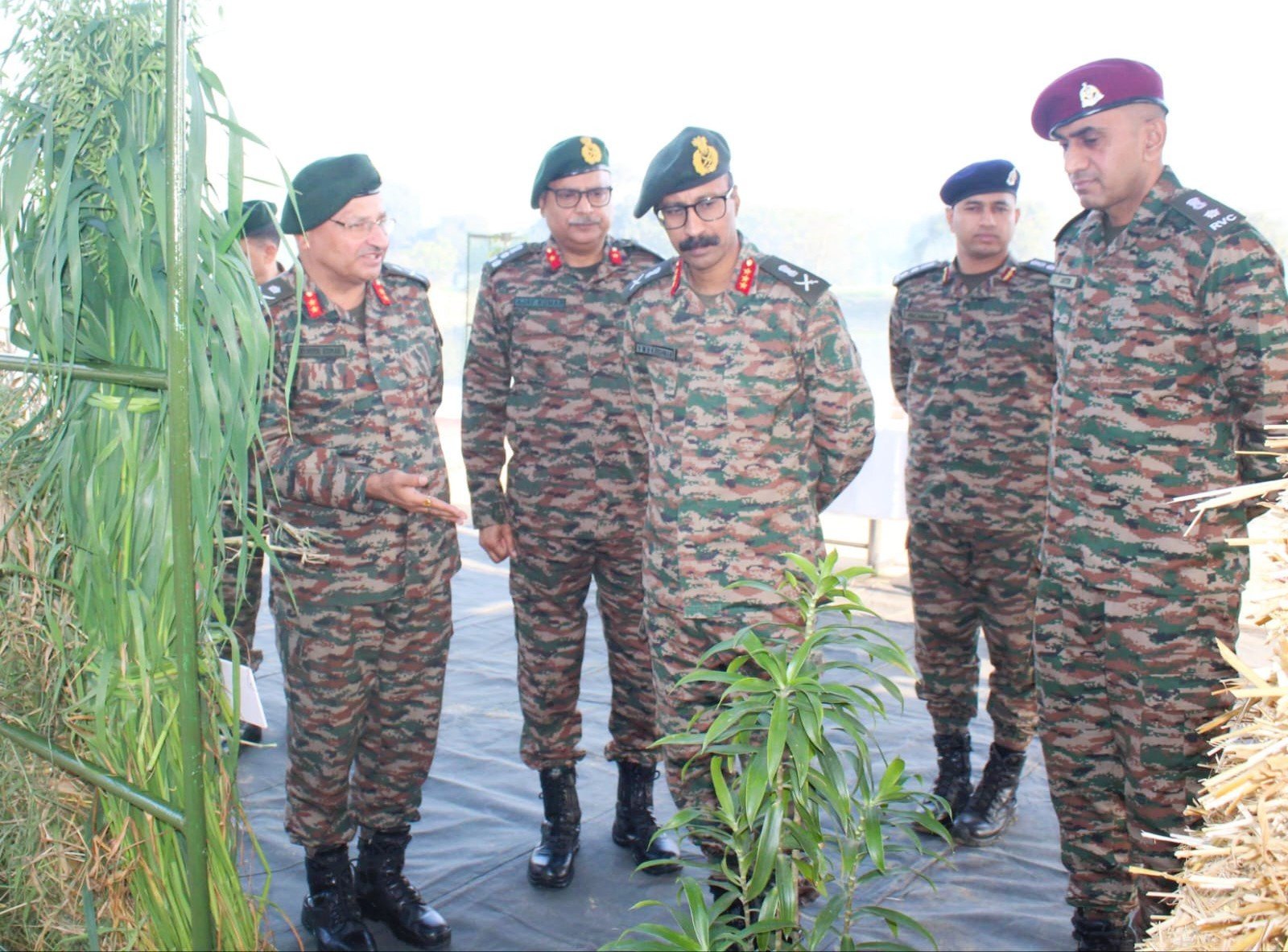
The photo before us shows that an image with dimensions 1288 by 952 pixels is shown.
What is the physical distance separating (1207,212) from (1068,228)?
479mm

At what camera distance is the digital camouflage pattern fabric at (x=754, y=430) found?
2377 millimetres

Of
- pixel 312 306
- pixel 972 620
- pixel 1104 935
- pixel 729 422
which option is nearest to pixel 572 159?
pixel 312 306

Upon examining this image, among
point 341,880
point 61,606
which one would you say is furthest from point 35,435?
point 341,880

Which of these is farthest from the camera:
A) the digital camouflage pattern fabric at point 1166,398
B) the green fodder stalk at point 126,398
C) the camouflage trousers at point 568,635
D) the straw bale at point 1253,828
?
the camouflage trousers at point 568,635

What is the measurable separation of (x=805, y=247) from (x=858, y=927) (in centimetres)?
1363

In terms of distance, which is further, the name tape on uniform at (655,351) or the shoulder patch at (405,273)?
the shoulder patch at (405,273)

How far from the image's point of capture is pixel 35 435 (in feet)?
5.17

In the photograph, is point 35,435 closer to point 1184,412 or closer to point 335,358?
point 335,358

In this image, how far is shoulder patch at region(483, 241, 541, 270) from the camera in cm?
297

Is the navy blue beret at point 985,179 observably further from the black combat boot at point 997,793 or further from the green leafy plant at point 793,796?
the green leafy plant at point 793,796

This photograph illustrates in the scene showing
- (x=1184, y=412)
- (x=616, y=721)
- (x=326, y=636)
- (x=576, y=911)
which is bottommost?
(x=576, y=911)

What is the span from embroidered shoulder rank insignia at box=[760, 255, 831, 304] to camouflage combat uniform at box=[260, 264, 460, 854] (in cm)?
84

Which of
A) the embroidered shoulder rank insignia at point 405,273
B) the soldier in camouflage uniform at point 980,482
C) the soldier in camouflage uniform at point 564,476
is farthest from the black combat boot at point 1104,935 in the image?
the embroidered shoulder rank insignia at point 405,273

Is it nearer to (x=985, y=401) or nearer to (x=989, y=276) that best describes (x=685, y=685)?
(x=985, y=401)
